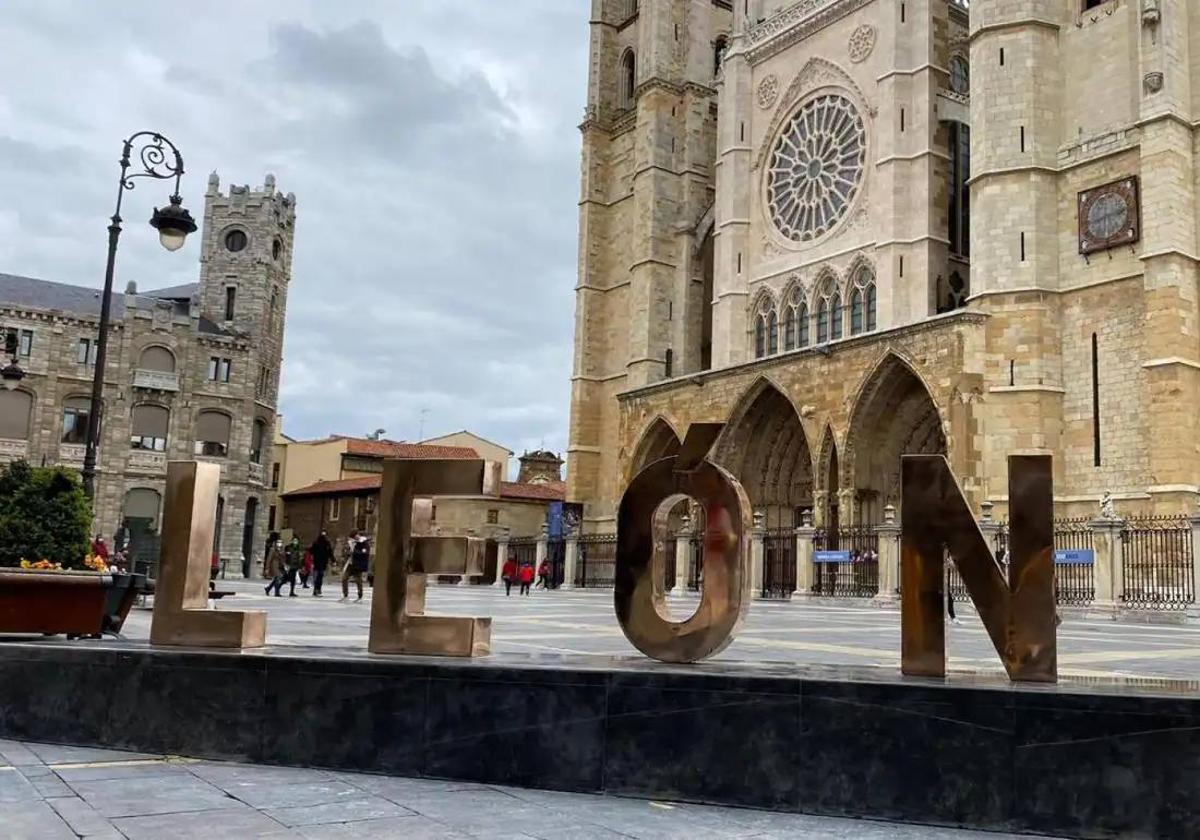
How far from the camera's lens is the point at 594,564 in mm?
34375

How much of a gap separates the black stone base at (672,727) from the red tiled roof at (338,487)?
41405 mm

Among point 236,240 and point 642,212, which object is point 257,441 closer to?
point 236,240

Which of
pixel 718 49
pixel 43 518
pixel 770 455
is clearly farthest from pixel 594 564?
pixel 43 518

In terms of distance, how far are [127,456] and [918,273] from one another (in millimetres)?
31693

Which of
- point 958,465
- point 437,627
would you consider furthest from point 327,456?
point 437,627

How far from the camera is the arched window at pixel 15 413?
4094 centimetres

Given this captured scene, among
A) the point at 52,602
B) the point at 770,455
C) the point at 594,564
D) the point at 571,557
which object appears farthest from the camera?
the point at 594,564

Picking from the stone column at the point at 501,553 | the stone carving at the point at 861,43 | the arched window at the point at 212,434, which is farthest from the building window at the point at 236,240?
the stone carving at the point at 861,43

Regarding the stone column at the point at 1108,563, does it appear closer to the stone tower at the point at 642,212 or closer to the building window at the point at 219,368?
the stone tower at the point at 642,212

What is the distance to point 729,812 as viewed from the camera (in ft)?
13.2

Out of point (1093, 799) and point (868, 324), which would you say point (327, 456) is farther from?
point (1093, 799)

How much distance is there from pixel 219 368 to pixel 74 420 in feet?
19.8

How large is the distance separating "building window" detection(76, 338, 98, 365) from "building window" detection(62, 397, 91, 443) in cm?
154

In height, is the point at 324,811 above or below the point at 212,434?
below
